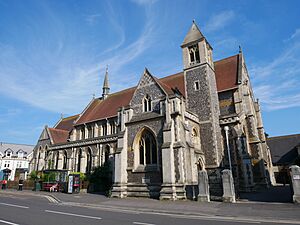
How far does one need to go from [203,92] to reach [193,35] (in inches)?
302

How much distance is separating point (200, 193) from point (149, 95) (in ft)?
31.5

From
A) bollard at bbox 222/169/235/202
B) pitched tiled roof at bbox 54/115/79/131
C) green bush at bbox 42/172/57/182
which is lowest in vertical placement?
bollard at bbox 222/169/235/202

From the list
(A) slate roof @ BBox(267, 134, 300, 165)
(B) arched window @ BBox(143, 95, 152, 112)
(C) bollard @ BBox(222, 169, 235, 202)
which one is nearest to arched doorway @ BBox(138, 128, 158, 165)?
(B) arched window @ BBox(143, 95, 152, 112)

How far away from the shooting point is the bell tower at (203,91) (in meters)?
21.8

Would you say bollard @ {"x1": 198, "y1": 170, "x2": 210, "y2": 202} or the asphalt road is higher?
bollard @ {"x1": 198, "y1": 170, "x2": 210, "y2": 202}

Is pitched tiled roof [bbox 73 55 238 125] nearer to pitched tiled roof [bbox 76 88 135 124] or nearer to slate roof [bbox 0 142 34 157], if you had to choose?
pitched tiled roof [bbox 76 88 135 124]

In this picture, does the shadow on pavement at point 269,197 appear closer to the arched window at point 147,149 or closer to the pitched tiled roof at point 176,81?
the arched window at point 147,149

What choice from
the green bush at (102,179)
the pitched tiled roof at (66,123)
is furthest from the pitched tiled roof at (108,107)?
the green bush at (102,179)

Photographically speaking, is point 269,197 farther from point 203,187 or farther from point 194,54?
point 194,54

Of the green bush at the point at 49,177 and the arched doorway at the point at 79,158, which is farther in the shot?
the arched doorway at the point at 79,158

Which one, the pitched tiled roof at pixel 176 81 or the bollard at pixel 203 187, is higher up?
the pitched tiled roof at pixel 176 81

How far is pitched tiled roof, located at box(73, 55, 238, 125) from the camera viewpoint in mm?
26094

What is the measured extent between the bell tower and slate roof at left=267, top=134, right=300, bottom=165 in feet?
75.9

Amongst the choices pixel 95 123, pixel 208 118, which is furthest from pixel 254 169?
pixel 95 123
